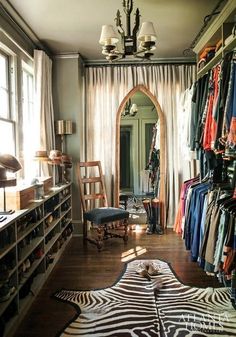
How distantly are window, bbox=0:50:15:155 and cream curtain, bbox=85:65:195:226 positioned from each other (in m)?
1.70

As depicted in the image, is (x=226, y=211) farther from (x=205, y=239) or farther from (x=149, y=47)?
(x=149, y=47)

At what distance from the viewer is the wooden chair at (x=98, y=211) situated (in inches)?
154

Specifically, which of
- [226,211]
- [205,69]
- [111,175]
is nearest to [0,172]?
[226,211]

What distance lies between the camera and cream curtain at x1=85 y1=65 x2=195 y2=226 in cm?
484

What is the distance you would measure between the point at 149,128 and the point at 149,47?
7.16 ft

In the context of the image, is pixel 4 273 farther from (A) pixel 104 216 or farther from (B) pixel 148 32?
(B) pixel 148 32

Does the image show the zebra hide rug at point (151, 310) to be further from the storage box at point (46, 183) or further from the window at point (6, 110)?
the window at point (6, 110)

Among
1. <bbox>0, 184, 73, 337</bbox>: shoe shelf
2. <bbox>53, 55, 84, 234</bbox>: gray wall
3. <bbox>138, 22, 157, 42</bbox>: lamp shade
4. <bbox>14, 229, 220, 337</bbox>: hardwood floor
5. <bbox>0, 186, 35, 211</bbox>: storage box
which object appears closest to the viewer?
<bbox>0, 184, 73, 337</bbox>: shoe shelf

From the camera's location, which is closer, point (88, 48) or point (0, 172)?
point (0, 172)

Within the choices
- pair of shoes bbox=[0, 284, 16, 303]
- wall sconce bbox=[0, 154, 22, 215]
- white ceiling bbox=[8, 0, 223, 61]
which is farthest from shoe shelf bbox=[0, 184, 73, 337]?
white ceiling bbox=[8, 0, 223, 61]

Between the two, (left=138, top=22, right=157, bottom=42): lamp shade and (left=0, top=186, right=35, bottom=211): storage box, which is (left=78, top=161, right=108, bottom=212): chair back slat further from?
(left=138, top=22, right=157, bottom=42): lamp shade

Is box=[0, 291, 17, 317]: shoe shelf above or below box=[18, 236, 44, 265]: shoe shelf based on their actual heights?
below

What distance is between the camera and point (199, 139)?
323 centimetres

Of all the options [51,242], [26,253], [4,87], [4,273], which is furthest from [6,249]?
[4,87]
